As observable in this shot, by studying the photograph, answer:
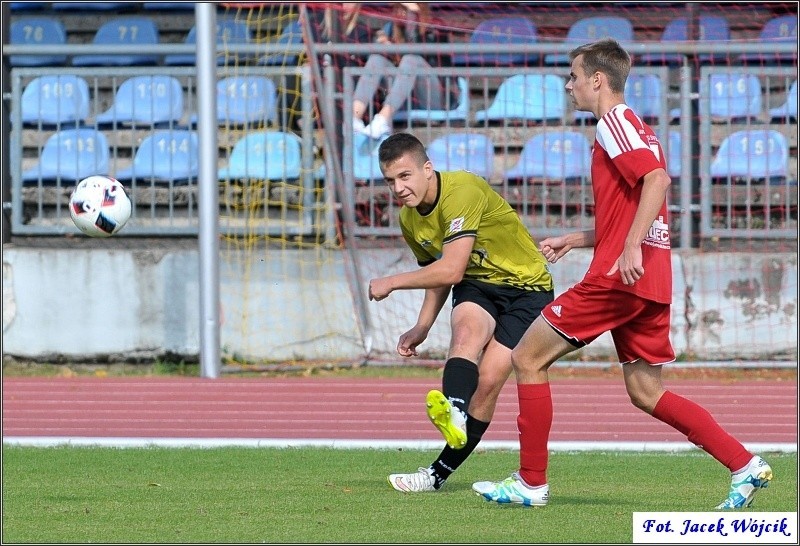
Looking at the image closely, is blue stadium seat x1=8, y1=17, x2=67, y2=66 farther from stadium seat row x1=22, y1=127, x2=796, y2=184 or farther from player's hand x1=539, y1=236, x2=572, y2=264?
player's hand x1=539, y1=236, x2=572, y2=264

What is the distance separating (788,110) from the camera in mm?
12875

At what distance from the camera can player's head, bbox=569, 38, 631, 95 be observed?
5633 mm

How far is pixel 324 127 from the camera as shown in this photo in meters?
12.9

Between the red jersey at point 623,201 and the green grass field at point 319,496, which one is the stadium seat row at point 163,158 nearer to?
the green grass field at point 319,496

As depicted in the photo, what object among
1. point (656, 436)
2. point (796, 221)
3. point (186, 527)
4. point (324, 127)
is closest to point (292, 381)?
point (324, 127)

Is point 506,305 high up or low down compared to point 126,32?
down

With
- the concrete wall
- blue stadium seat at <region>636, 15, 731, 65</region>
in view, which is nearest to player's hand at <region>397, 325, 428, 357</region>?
the concrete wall

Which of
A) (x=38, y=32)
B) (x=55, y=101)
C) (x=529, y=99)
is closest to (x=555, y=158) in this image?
(x=529, y=99)

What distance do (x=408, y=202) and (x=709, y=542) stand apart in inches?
89.1

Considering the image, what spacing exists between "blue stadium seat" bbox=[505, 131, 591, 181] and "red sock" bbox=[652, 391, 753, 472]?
23.7ft

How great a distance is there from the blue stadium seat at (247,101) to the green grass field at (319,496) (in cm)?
538

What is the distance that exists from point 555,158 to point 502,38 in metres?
2.83

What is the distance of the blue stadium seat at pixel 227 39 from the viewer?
13289 mm

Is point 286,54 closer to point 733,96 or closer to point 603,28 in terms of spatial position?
A: point 603,28
